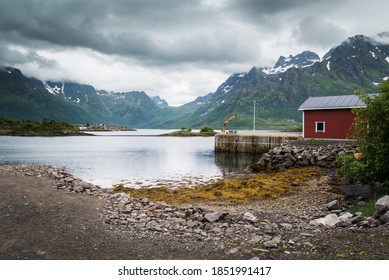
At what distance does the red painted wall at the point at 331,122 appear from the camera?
45.7m

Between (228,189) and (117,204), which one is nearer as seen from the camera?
(117,204)

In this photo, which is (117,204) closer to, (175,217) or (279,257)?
(175,217)

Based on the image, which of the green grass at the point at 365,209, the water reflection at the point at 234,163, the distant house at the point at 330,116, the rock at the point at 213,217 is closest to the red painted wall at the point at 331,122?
the distant house at the point at 330,116

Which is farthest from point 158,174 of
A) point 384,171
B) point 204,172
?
point 384,171

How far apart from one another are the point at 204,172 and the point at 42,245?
34439 millimetres

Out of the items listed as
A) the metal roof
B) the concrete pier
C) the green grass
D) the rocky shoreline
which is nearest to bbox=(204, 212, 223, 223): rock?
the rocky shoreline

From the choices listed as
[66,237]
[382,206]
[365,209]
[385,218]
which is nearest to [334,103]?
[365,209]

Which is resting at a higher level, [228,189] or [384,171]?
[384,171]

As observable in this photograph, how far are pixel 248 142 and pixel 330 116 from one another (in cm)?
2673

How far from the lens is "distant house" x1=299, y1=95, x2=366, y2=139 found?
150 ft

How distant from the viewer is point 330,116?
156 feet

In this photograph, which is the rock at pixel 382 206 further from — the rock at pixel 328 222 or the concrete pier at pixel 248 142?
the concrete pier at pixel 248 142

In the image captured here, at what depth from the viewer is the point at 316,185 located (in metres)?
26.9

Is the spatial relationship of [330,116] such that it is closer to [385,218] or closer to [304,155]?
[304,155]
